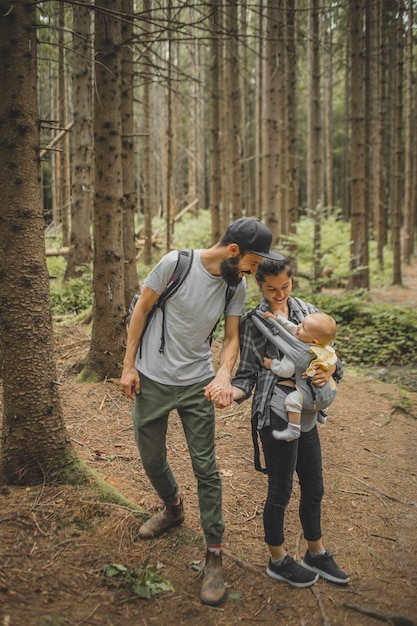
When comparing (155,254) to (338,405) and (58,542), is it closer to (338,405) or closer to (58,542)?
(338,405)

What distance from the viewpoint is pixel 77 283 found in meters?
10.4

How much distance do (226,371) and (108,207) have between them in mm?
3201

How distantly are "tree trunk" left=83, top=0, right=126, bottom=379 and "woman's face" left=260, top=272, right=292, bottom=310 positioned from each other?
293cm

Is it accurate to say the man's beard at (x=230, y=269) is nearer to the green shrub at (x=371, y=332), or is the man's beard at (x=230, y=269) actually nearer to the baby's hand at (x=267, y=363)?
the baby's hand at (x=267, y=363)

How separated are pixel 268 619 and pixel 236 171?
1164 centimetres

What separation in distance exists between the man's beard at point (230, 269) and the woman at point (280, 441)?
6.4 inches

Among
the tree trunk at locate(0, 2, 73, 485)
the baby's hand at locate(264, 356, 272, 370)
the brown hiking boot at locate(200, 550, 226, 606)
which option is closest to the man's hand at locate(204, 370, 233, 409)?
the baby's hand at locate(264, 356, 272, 370)

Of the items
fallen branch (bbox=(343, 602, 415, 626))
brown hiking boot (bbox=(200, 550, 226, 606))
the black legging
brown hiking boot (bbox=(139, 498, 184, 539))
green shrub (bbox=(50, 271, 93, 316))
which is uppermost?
green shrub (bbox=(50, 271, 93, 316))

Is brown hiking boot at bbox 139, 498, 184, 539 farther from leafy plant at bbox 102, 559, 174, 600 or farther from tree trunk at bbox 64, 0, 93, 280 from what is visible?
tree trunk at bbox 64, 0, 93, 280

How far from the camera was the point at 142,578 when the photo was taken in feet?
9.37

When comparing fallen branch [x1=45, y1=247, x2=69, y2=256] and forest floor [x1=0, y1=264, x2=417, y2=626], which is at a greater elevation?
fallen branch [x1=45, y1=247, x2=69, y2=256]

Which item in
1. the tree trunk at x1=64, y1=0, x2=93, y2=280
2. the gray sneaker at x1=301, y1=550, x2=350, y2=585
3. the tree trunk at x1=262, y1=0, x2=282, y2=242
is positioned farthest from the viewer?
the tree trunk at x1=262, y1=0, x2=282, y2=242

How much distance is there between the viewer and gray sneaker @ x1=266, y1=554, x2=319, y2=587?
312 cm

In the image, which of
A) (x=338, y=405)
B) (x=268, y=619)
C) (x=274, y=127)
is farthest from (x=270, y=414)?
(x=274, y=127)
